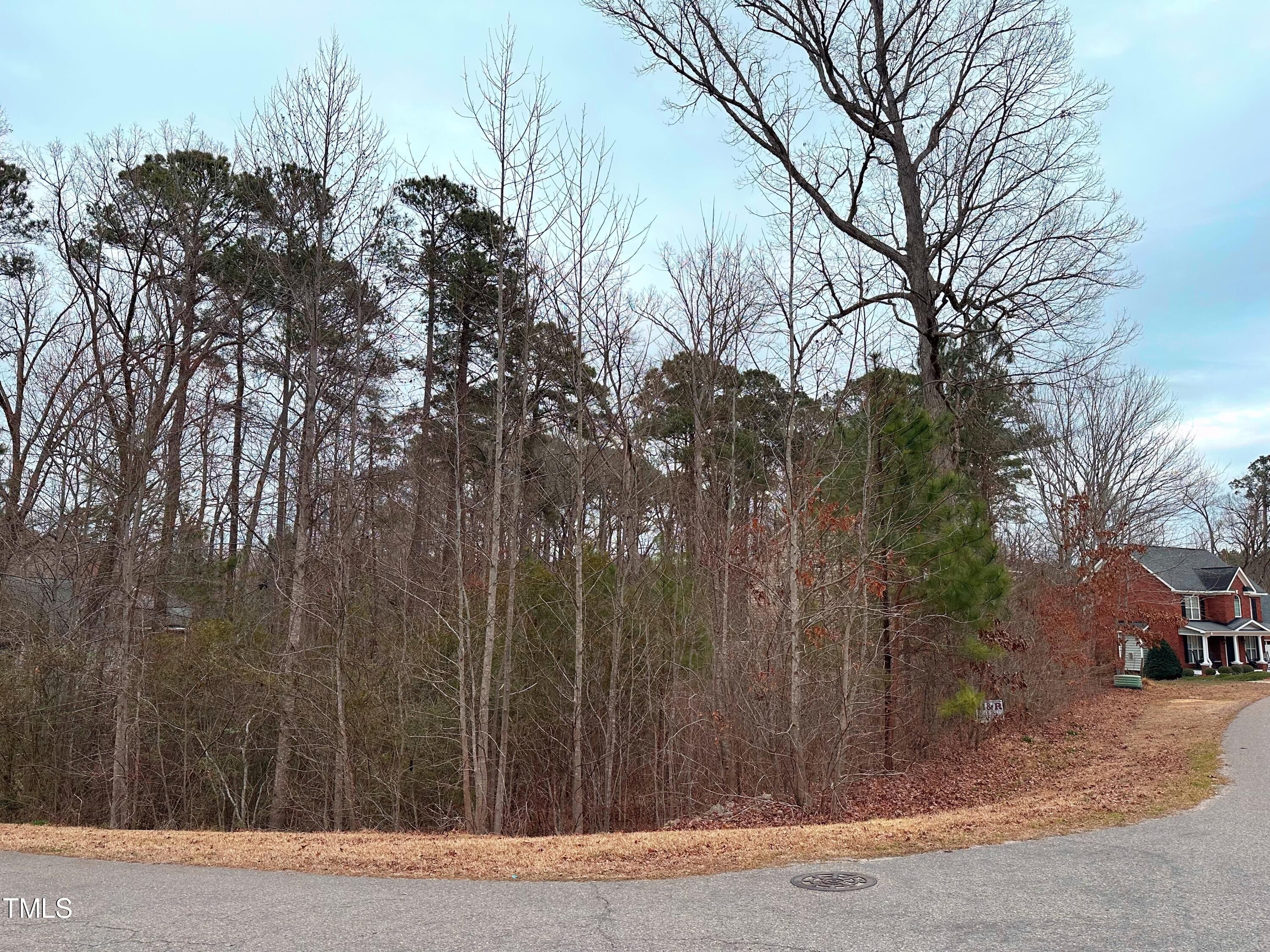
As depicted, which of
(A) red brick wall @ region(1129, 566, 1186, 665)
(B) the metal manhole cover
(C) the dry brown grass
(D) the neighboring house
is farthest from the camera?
(D) the neighboring house

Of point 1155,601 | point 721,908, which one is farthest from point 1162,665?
point 721,908

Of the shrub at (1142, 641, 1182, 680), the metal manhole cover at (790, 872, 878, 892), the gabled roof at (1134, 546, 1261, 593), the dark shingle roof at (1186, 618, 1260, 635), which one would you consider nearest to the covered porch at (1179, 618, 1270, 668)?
the dark shingle roof at (1186, 618, 1260, 635)

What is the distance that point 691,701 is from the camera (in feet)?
50.1

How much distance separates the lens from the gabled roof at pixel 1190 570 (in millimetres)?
45500

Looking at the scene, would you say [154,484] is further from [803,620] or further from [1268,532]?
[1268,532]

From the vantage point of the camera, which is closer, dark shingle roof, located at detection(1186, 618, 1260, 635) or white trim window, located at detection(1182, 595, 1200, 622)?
dark shingle roof, located at detection(1186, 618, 1260, 635)

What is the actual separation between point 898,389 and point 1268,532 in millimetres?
61690

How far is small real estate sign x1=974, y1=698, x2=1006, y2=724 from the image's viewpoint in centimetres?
1611

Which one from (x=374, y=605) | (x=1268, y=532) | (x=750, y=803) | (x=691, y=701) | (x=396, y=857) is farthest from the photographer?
(x=1268, y=532)

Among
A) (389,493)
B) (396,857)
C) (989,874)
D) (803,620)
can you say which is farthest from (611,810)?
(989,874)

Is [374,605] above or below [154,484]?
below

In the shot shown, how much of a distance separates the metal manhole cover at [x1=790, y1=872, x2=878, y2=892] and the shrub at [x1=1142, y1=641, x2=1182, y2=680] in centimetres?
3714

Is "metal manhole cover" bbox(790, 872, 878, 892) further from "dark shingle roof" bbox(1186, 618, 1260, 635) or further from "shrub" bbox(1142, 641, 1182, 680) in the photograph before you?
"dark shingle roof" bbox(1186, 618, 1260, 635)

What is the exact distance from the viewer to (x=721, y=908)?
5.12m
